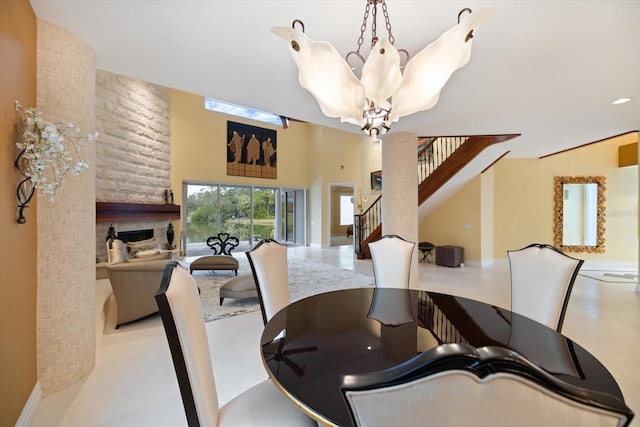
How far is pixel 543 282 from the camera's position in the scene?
182 cm

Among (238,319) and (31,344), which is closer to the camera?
(31,344)

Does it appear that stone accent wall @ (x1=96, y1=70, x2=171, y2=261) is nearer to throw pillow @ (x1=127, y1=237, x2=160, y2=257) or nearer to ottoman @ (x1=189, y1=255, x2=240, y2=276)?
throw pillow @ (x1=127, y1=237, x2=160, y2=257)

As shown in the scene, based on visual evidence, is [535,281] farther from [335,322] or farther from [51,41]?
[51,41]

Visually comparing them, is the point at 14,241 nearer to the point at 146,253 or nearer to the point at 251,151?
the point at 146,253

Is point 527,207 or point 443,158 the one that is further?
point 527,207

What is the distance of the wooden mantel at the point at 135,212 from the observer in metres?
5.21

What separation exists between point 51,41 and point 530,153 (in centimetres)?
801

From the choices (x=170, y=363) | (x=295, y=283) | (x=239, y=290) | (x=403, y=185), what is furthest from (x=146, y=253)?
(x=403, y=185)

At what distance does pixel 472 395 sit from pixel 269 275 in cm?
157

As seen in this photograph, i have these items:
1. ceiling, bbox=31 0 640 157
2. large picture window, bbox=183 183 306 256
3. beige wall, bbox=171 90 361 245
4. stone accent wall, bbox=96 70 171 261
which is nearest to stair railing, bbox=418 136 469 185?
ceiling, bbox=31 0 640 157

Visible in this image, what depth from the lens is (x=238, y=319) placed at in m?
3.35

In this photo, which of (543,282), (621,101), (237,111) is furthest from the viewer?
(237,111)

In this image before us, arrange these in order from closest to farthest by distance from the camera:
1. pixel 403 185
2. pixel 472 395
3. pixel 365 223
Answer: pixel 472 395
pixel 403 185
pixel 365 223

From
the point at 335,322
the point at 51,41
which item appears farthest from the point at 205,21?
the point at 335,322
